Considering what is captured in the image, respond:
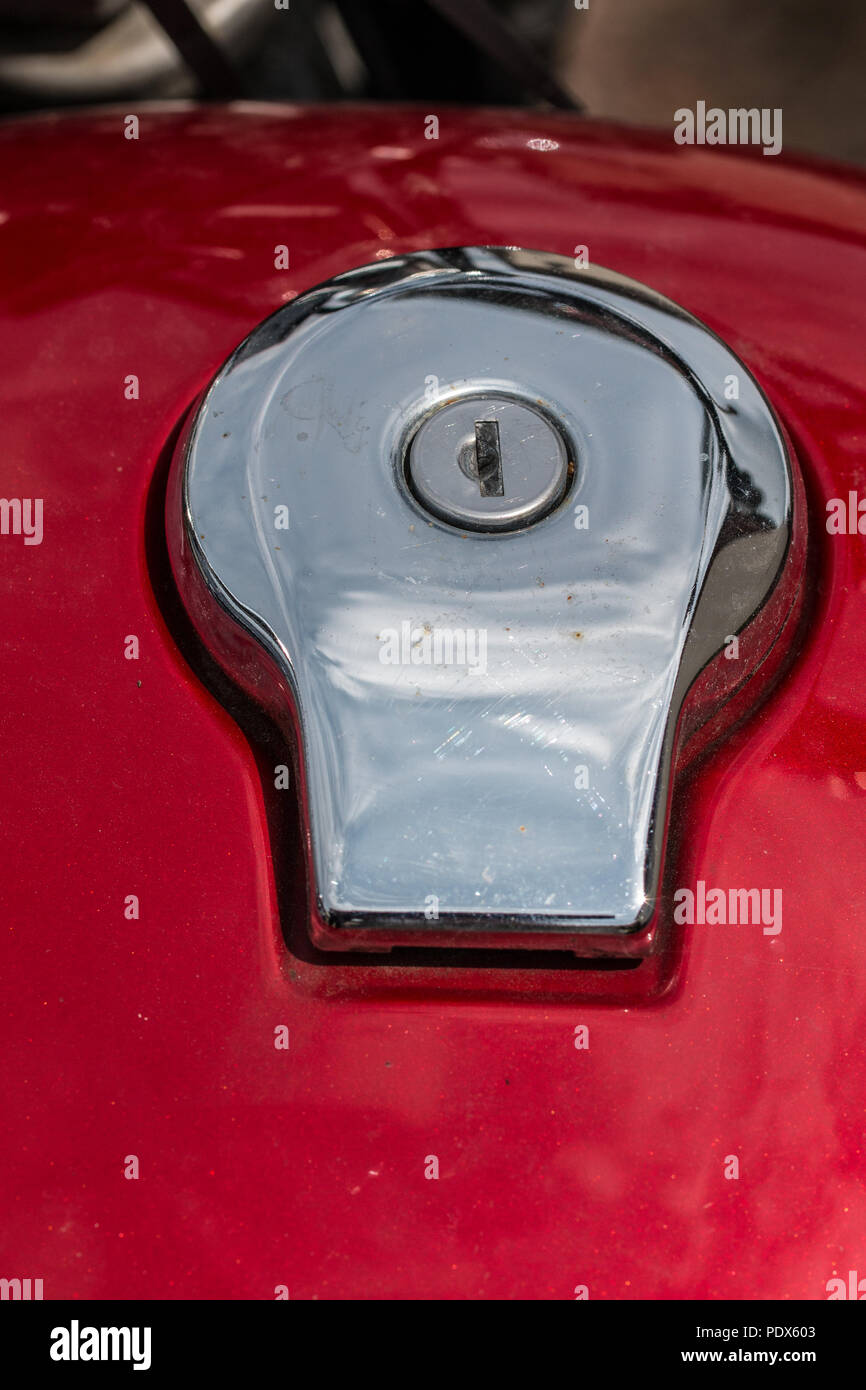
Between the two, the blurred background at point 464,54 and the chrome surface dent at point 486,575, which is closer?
the chrome surface dent at point 486,575

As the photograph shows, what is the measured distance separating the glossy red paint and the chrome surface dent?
0.15 feet

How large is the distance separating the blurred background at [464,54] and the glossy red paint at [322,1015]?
2.50 ft

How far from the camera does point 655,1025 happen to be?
0.57 meters

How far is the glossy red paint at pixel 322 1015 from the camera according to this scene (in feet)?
1.75

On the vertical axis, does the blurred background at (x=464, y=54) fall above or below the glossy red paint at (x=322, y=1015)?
above

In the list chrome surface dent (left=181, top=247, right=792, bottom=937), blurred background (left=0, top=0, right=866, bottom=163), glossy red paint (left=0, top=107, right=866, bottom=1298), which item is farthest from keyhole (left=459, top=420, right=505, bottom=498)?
blurred background (left=0, top=0, right=866, bottom=163)

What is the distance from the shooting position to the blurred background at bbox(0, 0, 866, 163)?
4.43ft

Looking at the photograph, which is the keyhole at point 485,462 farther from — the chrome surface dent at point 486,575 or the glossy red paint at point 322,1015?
the glossy red paint at point 322,1015

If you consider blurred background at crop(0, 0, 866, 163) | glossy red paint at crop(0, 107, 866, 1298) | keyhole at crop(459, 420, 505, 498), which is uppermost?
Answer: blurred background at crop(0, 0, 866, 163)

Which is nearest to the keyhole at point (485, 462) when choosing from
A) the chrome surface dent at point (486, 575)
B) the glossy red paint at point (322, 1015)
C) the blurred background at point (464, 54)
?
the chrome surface dent at point (486, 575)

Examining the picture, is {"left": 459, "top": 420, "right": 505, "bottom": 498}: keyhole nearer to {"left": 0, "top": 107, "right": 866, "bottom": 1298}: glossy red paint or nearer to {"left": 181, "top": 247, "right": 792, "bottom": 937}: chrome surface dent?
{"left": 181, "top": 247, "right": 792, "bottom": 937}: chrome surface dent

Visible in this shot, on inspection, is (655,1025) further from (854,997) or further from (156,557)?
(156,557)

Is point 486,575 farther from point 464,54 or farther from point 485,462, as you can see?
point 464,54

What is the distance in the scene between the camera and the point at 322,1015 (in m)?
0.57
